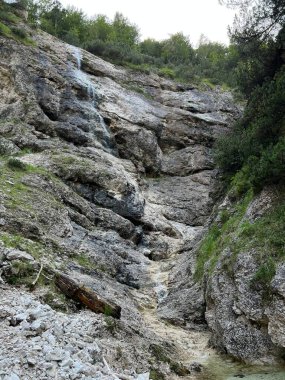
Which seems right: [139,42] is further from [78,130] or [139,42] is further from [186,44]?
[78,130]

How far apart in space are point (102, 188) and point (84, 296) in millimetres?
11463

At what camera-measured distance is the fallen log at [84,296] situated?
11.0 m

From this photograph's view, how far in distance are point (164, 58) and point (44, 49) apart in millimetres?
24360

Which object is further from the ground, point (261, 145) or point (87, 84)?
point (87, 84)

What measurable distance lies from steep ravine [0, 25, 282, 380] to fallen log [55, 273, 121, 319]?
0.68 ft

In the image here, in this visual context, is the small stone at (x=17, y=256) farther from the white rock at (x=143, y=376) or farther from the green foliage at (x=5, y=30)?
the green foliage at (x=5, y=30)

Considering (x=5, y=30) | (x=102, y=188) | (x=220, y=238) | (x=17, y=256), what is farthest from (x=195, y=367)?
(x=5, y=30)

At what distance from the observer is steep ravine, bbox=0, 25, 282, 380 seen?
927 centimetres

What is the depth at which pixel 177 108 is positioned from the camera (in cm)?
3666

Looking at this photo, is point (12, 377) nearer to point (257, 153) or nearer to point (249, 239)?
point (249, 239)

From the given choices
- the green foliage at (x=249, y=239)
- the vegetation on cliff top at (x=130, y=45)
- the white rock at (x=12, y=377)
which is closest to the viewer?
the white rock at (x=12, y=377)

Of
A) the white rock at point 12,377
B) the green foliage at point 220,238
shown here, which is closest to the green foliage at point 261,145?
the green foliage at point 220,238

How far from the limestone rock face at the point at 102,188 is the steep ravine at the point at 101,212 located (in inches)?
2.7

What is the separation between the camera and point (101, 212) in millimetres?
20250
